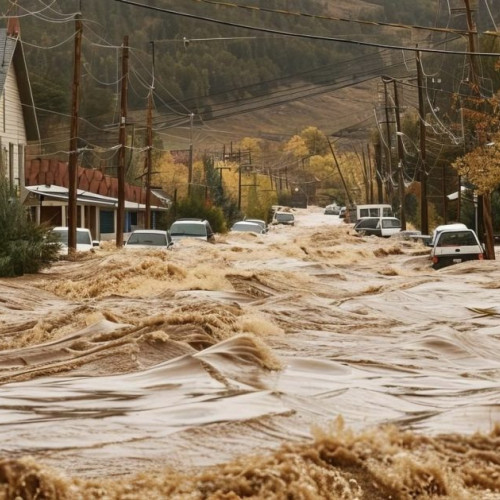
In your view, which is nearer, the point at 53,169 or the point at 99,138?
the point at 53,169

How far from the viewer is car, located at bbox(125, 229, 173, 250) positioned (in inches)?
1758

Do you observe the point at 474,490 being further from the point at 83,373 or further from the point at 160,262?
the point at 160,262

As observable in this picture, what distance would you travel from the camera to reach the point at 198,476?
9.31 metres

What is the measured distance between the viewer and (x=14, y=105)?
54.3 meters

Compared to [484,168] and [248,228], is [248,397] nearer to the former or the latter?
[484,168]

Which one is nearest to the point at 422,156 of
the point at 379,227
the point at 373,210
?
the point at 379,227

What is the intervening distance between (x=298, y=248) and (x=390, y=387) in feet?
140

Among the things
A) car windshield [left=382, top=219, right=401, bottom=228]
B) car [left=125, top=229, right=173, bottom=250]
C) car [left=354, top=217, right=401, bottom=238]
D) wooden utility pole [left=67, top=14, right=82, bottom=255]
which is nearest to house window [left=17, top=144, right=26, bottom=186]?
wooden utility pole [left=67, top=14, right=82, bottom=255]

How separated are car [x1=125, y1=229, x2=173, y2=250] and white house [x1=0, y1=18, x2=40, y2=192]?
784 cm

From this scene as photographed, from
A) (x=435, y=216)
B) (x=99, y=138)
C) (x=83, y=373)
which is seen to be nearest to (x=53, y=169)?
(x=435, y=216)

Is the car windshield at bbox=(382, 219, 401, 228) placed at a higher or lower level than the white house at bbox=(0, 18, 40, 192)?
lower

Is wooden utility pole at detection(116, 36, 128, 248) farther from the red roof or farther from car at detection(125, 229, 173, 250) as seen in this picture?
the red roof

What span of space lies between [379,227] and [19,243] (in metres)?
44.4

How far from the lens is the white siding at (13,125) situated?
5269 cm
